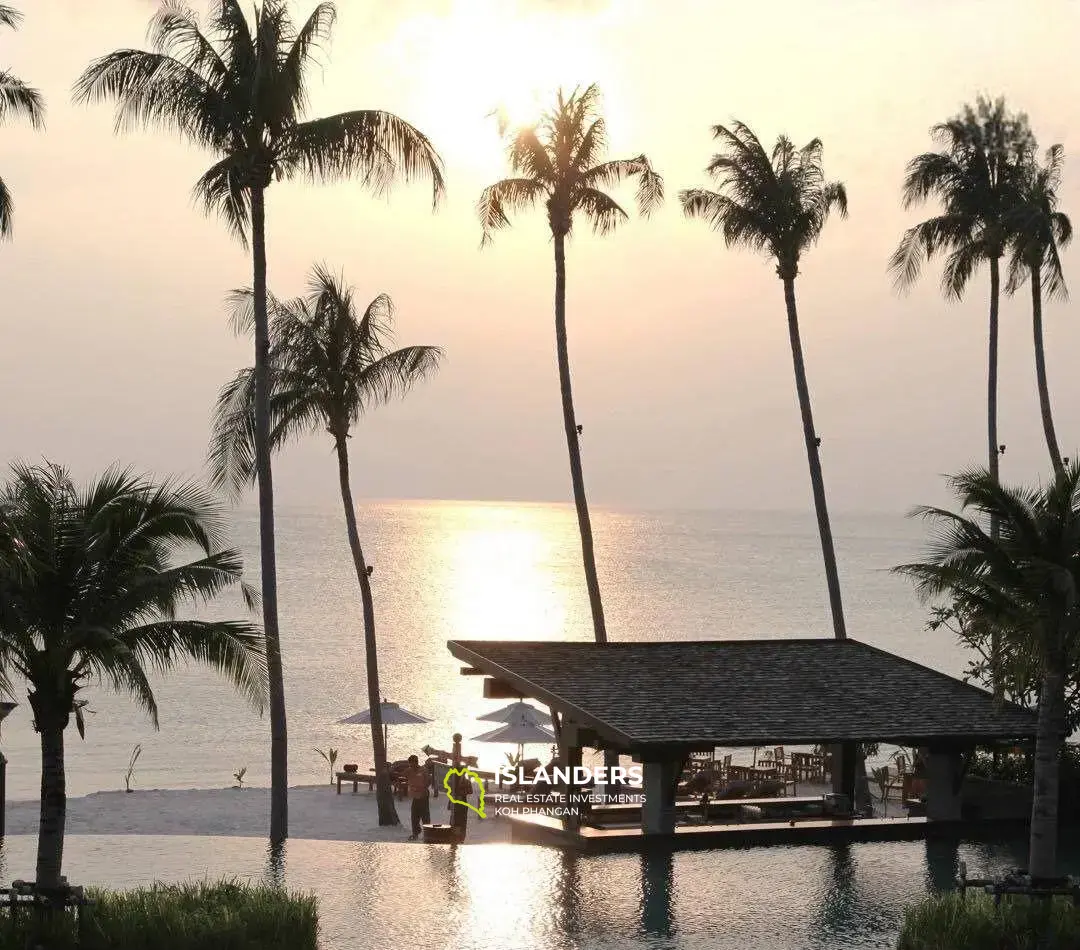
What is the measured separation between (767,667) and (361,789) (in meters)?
17.7

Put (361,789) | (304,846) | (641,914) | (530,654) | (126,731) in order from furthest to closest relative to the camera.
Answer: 1. (126,731)
2. (361,789)
3. (530,654)
4. (304,846)
5. (641,914)

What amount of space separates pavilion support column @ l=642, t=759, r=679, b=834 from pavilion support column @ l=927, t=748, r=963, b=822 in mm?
5731

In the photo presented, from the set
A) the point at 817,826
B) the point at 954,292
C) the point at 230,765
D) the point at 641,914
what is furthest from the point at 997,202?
the point at 230,765

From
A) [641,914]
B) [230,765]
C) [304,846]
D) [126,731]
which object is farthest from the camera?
[126,731]

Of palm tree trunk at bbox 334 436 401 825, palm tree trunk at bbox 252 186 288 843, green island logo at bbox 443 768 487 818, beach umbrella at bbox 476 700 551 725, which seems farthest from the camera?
beach umbrella at bbox 476 700 551 725

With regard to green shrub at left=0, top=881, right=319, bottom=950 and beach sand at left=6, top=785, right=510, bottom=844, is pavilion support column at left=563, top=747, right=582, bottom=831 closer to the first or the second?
beach sand at left=6, top=785, right=510, bottom=844

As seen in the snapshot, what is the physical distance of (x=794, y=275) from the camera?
40.3 m

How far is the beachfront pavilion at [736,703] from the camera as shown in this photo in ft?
85.0

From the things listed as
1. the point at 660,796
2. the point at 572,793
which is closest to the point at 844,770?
the point at 660,796

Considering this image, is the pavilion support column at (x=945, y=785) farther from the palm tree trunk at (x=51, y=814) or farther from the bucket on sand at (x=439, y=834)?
the palm tree trunk at (x=51, y=814)

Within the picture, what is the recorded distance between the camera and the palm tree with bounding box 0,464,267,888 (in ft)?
60.1

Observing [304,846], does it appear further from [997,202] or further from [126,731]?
[126,731]

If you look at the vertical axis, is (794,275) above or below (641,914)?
above

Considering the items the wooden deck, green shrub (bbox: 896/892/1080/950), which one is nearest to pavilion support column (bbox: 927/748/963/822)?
the wooden deck
